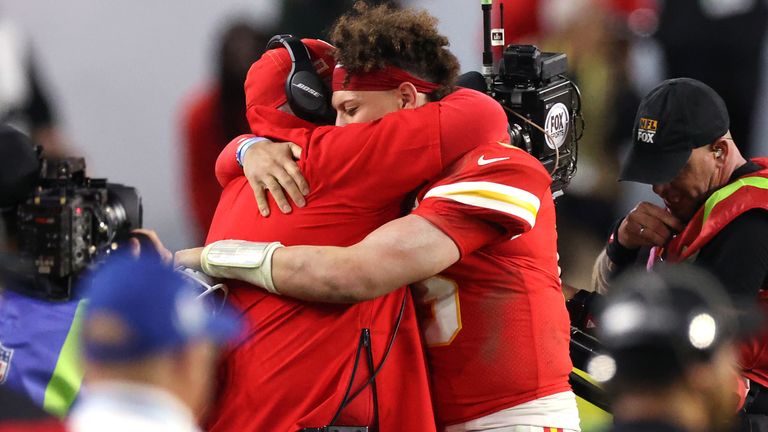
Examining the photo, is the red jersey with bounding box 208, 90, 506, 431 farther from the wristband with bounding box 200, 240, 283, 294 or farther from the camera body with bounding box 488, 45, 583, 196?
the camera body with bounding box 488, 45, 583, 196

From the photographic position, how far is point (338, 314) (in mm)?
2863

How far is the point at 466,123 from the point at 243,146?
24.2 inches

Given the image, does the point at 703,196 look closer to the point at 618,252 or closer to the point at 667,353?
the point at 618,252

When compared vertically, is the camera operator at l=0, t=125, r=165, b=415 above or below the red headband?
below

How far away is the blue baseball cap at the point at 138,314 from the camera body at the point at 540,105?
1839mm

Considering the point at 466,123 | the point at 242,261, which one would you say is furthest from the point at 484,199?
the point at 242,261

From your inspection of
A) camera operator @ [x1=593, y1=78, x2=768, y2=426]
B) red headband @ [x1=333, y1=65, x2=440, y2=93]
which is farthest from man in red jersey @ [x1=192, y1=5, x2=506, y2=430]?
camera operator @ [x1=593, y1=78, x2=768, y2=426]

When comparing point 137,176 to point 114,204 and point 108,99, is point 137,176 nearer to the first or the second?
point 108,99

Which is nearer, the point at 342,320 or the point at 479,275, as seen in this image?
the point at 342,320

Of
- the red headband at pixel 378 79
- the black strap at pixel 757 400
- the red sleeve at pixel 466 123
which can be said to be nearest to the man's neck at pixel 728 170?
the black strap at pixel 757 400

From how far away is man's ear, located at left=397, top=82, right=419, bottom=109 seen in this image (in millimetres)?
3002

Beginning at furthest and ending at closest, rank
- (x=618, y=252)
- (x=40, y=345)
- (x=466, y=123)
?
(x=618, y=252) → (x=40, y=345) → (x=466, y=123)

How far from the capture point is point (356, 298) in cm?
275

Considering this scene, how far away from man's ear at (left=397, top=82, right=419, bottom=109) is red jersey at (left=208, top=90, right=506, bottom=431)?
3.7 inches
